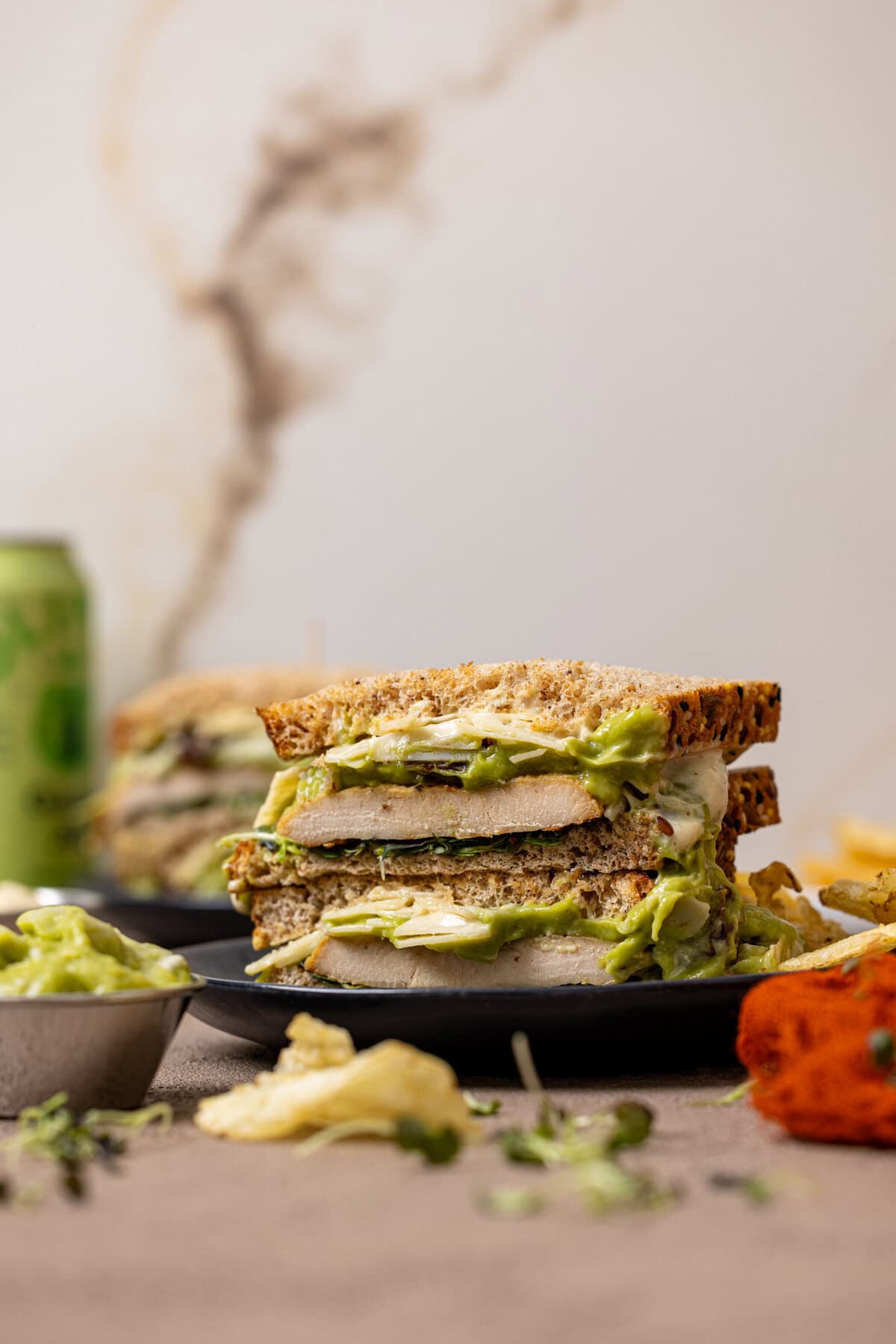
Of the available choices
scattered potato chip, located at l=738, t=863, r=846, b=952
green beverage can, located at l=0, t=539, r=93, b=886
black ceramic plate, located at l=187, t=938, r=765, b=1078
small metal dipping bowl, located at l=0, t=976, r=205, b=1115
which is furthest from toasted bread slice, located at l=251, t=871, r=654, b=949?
green beverage can, located at l=0, t=539, r=93, b=886

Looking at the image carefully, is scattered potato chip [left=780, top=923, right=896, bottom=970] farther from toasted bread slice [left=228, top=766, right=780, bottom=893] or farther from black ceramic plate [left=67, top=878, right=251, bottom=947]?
black ceramic plate [left=67, top=878, right=251, bottom=947]

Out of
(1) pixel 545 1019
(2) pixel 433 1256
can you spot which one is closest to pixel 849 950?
(1) pixel 545 1019

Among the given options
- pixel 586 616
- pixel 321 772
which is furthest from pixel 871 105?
pixel 321 772

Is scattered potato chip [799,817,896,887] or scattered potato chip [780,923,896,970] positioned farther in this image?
scattered potato chip [799,817,896,887]

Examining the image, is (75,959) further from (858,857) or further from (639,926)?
(858,857)

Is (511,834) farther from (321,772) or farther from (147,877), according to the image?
(147,877)

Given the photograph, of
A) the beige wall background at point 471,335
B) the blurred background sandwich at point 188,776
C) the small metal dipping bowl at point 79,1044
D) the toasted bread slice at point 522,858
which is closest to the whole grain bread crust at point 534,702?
the toasted bread slice at point 522,858

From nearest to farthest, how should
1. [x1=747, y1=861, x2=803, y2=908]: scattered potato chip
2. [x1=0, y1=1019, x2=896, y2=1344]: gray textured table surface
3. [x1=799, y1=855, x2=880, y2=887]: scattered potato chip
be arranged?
[x1=0, y1=1019, x2=896, y2=1344]: gray textured table surface < [x1=747, y1=861, x2=803, y2=908]: scattered potato chip < [x1=799, y1=855, x2=880, y2=887]: scattered potato chip
